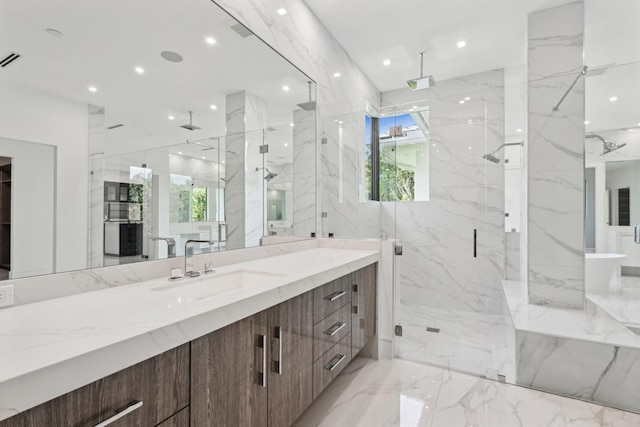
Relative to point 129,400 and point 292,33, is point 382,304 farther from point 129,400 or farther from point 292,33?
point 292,33

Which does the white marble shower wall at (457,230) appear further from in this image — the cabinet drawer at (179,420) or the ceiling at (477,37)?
the cabinet drawer at (179,420)

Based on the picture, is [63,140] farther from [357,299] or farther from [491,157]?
[491,157]

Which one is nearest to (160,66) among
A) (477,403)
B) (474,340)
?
(477,403)

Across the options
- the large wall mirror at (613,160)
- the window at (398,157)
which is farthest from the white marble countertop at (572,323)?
the window at (398,157)

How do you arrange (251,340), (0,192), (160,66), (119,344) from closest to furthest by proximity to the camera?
1. (119,344)
2. (0,192)
3. (251,340)
4. (160,66)

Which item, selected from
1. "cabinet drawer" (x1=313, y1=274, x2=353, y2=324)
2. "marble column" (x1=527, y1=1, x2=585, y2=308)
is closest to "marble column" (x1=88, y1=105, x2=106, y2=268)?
"cabinet drawer" (x1=313, y1=274, x2=353, y2=324)

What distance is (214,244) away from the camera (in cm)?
179

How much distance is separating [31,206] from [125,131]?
458 millimetres

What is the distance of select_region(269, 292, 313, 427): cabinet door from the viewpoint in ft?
4.05

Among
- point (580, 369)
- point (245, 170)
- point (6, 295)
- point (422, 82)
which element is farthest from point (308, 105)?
point (580, 369)

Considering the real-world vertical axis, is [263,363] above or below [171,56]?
below

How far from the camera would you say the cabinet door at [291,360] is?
123cm

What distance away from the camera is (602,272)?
2.64m

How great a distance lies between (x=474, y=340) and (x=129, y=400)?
282 cm
